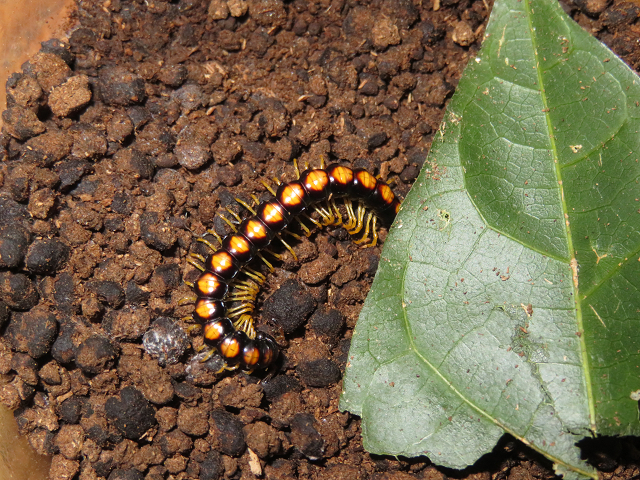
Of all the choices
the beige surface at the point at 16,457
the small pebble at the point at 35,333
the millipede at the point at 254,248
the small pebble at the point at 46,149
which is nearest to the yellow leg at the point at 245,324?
the millipede at the point at 254,248

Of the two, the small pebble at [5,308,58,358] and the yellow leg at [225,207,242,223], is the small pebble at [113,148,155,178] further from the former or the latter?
the small pebble at [5,308,58,358]

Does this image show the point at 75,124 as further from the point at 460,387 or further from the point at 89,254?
the point at 460,387

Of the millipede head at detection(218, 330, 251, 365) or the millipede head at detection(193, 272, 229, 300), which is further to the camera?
the millipede head at detection(193, 272, 229, 300)

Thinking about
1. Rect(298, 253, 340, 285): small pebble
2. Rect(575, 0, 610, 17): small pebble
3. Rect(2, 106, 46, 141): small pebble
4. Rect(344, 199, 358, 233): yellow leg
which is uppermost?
Rect(2, 106, 46, 141): small pebble

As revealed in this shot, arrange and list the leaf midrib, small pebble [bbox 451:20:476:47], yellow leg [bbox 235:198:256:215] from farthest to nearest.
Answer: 1. small pebble [bbox 451:20:476:47]
2. yellow leg [bbox 235:198:256:215]
3. the leaf midrib

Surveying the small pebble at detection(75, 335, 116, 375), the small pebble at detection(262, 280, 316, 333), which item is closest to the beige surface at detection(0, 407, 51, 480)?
the small pebble at detection(75, 335, 116, 375)

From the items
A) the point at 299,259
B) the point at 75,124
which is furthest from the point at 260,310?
the point at 75,124

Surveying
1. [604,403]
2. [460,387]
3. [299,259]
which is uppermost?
[299,259]
